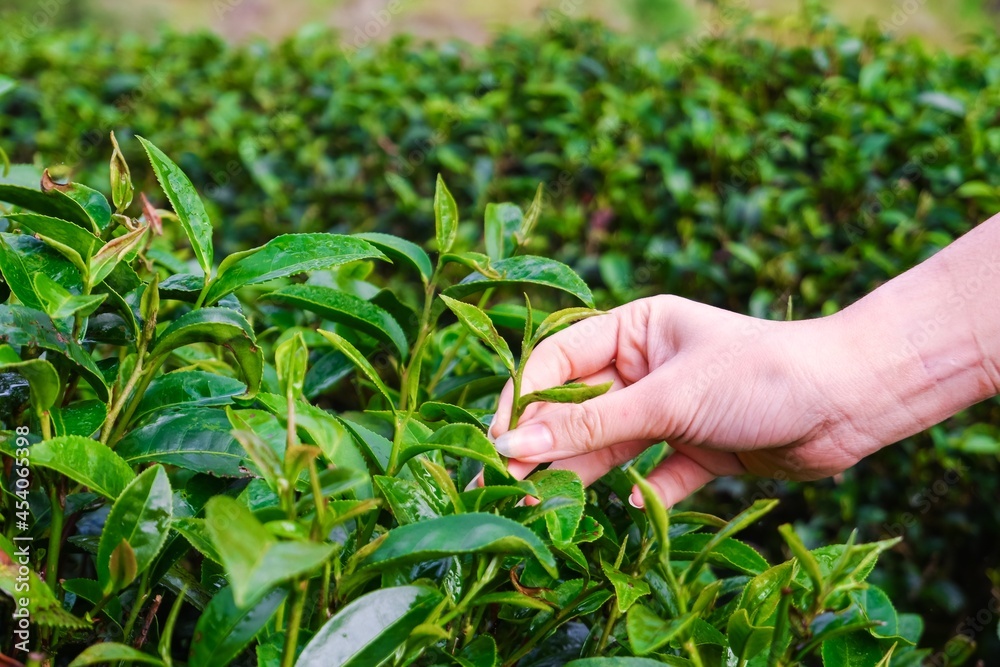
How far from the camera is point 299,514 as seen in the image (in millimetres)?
812

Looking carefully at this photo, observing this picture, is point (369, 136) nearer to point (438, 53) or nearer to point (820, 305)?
point (438, 53)

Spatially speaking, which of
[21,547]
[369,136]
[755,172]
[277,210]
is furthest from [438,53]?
[21,547]

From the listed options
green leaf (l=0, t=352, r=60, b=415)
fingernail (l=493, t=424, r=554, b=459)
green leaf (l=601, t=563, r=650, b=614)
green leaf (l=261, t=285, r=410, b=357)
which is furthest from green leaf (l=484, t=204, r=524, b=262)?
green leaf (l=0, t=352, r=60, b=415)

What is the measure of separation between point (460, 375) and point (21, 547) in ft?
2.28

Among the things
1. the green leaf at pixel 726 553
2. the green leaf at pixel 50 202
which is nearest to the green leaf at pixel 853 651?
the green leaf at pixel 726 553

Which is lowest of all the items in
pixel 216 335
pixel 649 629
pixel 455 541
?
pixel 649 629

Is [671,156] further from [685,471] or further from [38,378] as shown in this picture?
[38,378]

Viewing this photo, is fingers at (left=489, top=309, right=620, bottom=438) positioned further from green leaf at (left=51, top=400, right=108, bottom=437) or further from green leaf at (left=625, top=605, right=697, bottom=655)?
green leaf at (left=51, top=400, right=108, bottom=437)

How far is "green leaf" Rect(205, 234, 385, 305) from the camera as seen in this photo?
3.38ft

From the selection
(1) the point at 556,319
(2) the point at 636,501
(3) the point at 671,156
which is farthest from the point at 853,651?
(3) the point at 671,156

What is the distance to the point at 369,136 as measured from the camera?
11.0 feet

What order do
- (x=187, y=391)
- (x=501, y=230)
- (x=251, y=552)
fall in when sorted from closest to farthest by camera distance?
(x=251, y=552) → (x=187, y=391) → (x=501, y=230)

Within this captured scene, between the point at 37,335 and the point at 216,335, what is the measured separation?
0.18 m

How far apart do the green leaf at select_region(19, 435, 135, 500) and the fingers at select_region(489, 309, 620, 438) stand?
20.7 inches
